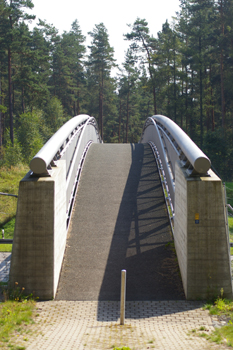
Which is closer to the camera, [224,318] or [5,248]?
[224,318]

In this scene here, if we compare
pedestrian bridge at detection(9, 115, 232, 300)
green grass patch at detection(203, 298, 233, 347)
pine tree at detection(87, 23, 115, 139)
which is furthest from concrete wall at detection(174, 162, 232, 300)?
pine tree at detection(87, 23, 115, 139)

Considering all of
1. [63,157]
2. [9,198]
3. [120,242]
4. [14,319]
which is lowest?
[14,319]

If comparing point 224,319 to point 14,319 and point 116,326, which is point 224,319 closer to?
point 116,326

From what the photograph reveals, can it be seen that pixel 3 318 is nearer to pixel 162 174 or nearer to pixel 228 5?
pixel 162 174

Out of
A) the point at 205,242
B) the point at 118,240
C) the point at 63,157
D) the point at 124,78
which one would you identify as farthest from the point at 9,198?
the point at 124,78

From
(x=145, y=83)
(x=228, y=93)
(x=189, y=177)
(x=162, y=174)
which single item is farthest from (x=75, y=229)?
(x=145, y=83)

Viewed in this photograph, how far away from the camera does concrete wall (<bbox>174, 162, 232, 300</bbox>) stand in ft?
27.2

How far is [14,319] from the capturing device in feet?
22.5

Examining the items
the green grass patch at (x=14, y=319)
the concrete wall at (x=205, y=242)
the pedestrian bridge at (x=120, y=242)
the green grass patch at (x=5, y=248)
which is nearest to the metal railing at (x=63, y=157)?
the pedestrian bridge at (x=120, y=242)

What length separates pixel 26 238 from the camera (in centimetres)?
843

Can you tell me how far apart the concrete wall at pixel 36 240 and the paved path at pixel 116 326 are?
21.7 inches

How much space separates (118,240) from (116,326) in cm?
402

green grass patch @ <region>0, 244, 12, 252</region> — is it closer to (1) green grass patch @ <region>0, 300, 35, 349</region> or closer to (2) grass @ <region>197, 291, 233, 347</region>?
(1) green grass patch @ <region>0, 300, 35, 349</region>

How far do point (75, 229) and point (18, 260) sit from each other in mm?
3024
